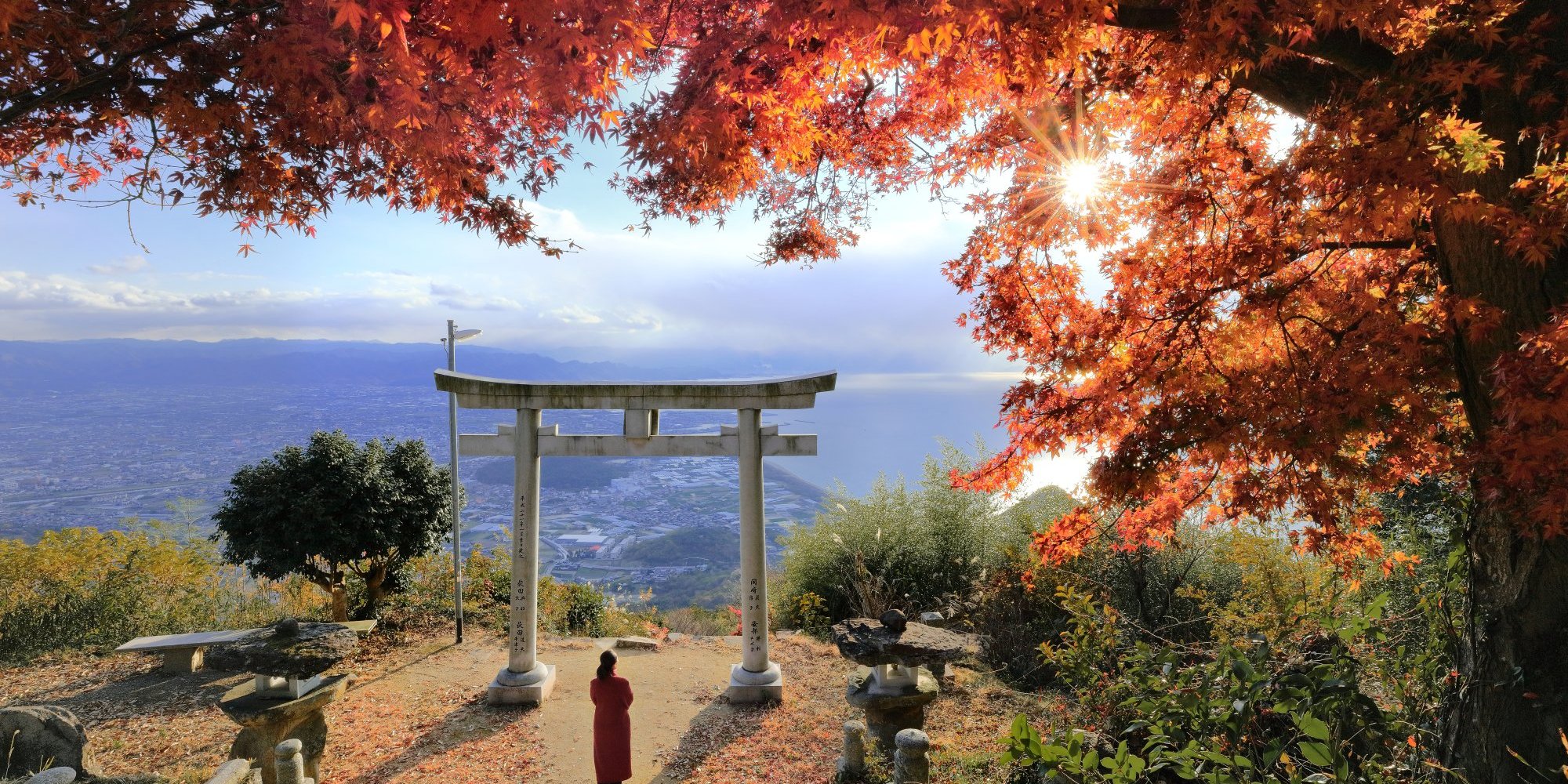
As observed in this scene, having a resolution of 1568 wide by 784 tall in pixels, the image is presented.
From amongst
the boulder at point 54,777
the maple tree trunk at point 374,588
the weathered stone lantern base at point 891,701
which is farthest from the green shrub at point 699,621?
the boulder at point 54,777

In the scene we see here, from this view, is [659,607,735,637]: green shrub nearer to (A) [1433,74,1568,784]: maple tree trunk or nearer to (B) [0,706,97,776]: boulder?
(B) [0,706,97,776]: boulder

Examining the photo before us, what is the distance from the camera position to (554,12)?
2.47 m

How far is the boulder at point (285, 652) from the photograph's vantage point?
4859 millimetres

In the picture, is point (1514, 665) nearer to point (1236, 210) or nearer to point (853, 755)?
point (1236, 210)

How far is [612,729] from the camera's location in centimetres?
471

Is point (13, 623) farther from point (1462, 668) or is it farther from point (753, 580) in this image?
point (1462, 668)

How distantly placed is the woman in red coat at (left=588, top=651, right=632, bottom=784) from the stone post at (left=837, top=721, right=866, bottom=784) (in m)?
1.47

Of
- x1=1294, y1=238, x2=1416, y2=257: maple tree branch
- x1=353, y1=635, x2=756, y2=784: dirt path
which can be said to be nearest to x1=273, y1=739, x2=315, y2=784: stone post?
x1=353, y1=635, x2=756, y2=784: dirt path

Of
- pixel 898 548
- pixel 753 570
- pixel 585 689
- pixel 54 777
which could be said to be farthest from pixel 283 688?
pixel 898 548

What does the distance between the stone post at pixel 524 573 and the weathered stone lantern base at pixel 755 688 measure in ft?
5.89

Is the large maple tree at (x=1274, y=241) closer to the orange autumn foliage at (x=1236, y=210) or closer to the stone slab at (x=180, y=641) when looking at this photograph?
the orange autumn foliage at (x=1236, y=210)

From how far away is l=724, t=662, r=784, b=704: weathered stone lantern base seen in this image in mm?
6688

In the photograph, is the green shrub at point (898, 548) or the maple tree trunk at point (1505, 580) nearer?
the maple tree trunk at point (1505, 580)

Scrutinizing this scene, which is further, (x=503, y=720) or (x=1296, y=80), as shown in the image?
(x=503, y=720)
